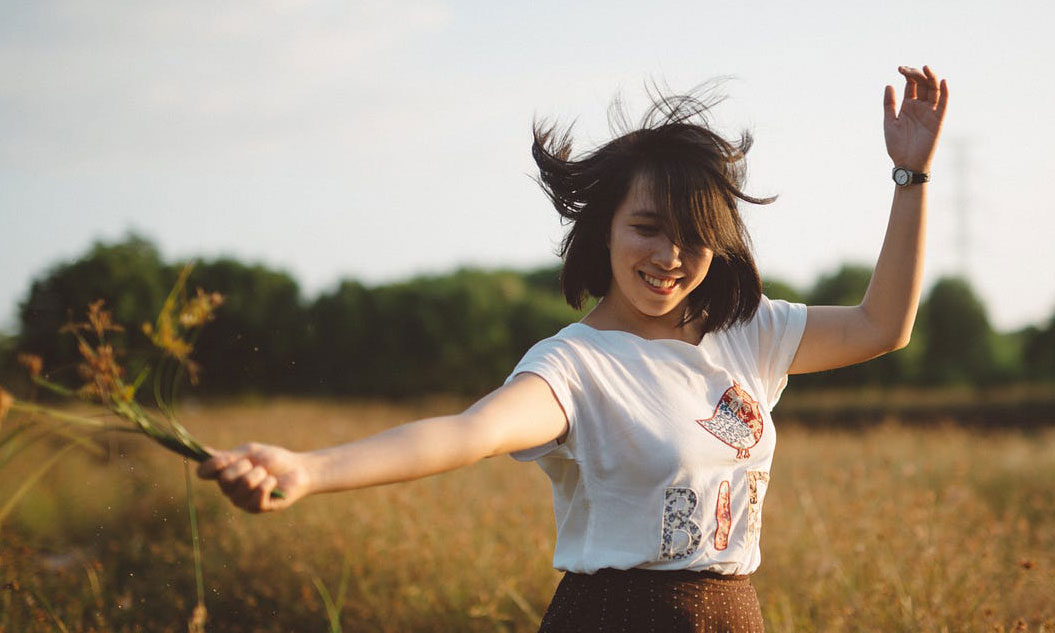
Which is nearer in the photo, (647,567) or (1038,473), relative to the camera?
(647,567)

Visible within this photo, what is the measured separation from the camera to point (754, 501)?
203 cm

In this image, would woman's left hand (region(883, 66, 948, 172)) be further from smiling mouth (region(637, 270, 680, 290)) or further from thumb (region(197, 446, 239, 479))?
thumb (region(197, 446, 239, 479))

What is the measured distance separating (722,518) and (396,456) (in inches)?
31.2

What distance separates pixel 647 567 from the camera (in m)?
1.93

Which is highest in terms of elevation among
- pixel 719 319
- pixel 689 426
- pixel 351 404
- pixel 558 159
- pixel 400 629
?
pixel 558 159

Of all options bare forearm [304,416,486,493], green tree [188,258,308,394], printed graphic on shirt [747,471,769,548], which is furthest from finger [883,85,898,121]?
green tree [188,258,308,394]

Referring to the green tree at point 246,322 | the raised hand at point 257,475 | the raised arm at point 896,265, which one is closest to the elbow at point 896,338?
the raised arm at point 896,265

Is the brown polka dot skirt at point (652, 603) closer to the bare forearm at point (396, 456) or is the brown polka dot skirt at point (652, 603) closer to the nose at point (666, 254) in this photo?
the bare forearm at point (396, 456)

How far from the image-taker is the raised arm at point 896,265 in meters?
2.18

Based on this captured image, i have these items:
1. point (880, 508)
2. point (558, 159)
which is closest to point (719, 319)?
point (558, 159)

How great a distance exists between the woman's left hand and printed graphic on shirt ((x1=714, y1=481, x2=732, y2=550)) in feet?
2.90

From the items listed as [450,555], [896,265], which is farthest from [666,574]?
[450,555]

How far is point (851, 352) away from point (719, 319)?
13.9 inches

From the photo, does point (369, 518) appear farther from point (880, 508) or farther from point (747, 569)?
point (747, 569)
